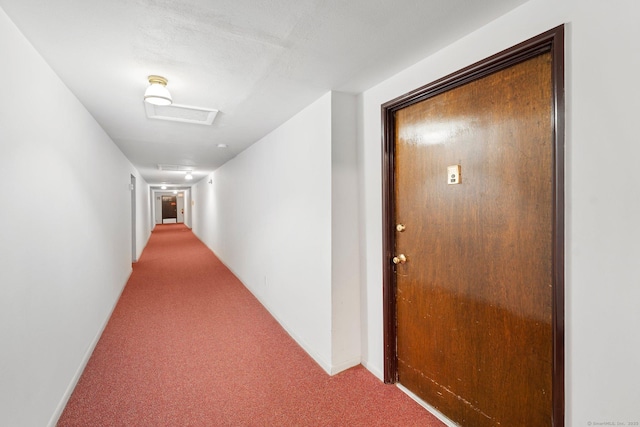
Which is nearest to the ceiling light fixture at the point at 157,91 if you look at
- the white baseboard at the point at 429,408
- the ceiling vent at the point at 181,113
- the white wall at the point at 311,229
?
the ceiling vent at the point at 181,113

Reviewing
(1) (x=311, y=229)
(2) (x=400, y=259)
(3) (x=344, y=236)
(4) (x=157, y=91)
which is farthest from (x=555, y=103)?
(4) (x=157, y=91)

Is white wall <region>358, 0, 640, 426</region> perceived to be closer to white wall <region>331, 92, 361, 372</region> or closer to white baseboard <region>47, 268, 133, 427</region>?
A: white wall <region>331, 92, 361, 372</region>

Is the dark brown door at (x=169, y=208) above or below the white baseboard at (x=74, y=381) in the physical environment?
above

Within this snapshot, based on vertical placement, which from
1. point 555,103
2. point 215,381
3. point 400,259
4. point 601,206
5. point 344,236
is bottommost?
point 215,381

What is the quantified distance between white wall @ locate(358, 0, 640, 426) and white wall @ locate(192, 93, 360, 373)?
4.55 ft

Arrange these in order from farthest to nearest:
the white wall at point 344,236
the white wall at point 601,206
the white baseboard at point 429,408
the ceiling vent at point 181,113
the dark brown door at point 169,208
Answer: the dark brown door at point 169,208
the ceiling vent at point 181,113
the white wall at point 344,236
the white baseboard at point 429,408
the white wall at point 601,206

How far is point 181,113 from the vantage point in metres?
2.79

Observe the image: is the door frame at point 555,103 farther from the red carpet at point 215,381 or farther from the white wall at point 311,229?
the red carpet at point 215,381

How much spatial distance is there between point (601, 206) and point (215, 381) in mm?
2585

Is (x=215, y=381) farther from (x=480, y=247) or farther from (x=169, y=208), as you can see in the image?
(x=169, y=208)

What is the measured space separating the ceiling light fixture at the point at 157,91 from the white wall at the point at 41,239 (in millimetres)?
554

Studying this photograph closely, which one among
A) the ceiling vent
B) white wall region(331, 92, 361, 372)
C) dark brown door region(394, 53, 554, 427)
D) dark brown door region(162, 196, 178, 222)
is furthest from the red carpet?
dark brown door region(162, 196, 178, 222)

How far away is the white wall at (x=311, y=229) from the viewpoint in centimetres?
228

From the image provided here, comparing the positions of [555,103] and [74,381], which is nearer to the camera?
[555,103]
